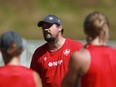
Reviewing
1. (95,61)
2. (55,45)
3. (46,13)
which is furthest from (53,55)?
(46,13)

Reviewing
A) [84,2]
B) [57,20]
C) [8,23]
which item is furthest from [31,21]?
[57,20]

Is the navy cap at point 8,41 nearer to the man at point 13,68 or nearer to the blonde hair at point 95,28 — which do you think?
the man at point 13,68

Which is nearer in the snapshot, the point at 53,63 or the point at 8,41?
the point at 8,41

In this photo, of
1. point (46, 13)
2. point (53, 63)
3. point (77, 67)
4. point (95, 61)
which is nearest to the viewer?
point (77, 67)

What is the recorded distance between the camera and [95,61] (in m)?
6.46

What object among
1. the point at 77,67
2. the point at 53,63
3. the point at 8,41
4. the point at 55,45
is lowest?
the point at 53,63

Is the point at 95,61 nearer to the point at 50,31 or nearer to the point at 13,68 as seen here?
the point at 13,68

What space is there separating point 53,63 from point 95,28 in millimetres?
2064

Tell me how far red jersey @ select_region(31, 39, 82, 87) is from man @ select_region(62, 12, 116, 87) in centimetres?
187

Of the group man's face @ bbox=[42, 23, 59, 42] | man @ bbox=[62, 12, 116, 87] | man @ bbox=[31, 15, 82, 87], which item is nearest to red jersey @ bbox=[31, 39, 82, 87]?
man @ bbox=[31, 15, 82, 87]

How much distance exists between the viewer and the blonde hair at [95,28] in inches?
254

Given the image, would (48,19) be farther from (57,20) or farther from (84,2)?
(84,2)

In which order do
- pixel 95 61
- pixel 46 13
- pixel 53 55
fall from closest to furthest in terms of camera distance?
pixel 95 61, pixel 53 55, pixel 46 13

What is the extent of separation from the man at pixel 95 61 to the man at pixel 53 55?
1.88 meters
